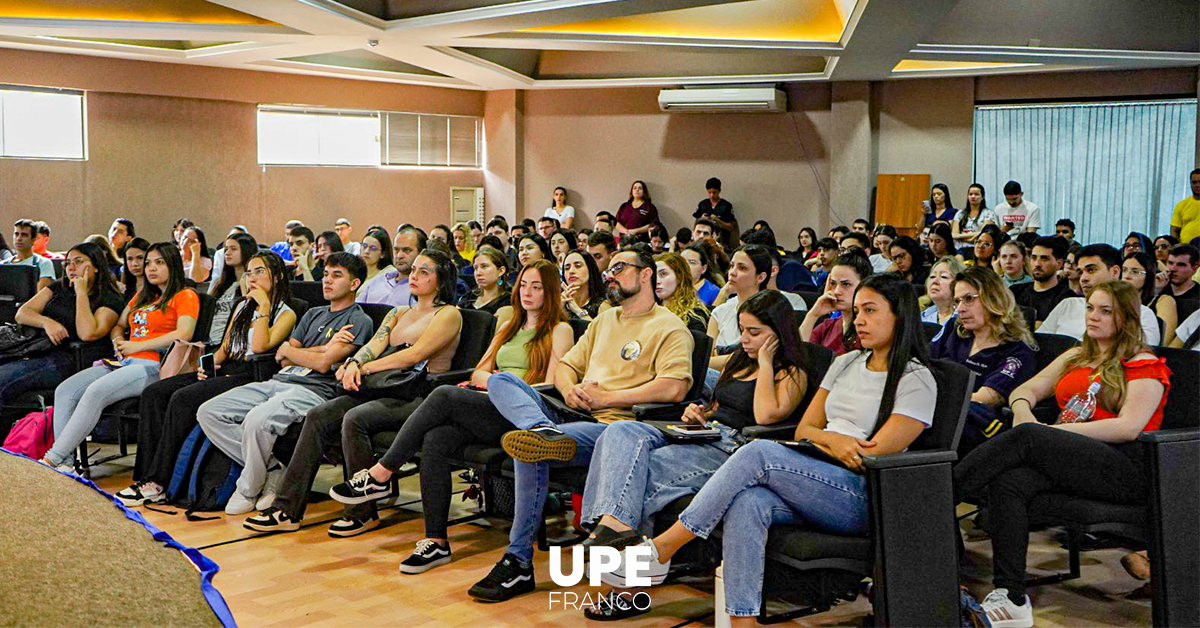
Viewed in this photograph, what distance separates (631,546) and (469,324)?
1813 millimetres

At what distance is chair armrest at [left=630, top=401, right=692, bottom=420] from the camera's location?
374 centimetres

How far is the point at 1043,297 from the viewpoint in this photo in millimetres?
5336

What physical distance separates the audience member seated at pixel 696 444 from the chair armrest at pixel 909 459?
0.65 meters

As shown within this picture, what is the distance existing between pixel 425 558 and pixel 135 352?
2.23 metres

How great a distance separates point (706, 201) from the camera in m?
12.1

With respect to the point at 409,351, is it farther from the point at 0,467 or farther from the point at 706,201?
the point at 706,201

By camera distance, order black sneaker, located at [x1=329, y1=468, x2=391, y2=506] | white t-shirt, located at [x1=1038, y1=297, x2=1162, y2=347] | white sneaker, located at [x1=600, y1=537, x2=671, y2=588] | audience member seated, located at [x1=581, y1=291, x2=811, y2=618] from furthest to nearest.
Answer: white t-shirt, located at [x1=1038, y1=297, x2=1162, y2=347]
black sneaker, located at [x1=329, y1=468, x2=391, y2=506]
audience member seated, located at [x1=581, y1=291, x2=811, y2=618]
white sneaker, located at [x1=600, y1=537, x2=671, y2=588]

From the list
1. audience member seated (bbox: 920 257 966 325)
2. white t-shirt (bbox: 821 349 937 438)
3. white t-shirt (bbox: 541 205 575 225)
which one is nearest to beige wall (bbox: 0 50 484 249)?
white t-shirt (bbox: 541 205 575 225)

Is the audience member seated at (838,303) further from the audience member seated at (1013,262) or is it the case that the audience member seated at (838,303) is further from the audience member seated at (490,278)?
the audience member seated at (1013,262)

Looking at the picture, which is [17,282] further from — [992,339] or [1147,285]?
[1147,285]

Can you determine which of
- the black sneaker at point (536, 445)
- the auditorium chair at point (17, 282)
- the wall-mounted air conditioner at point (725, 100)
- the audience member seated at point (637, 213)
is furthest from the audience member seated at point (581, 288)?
the audience member seated at point (637, 213)

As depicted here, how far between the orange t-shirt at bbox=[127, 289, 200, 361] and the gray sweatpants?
774mm

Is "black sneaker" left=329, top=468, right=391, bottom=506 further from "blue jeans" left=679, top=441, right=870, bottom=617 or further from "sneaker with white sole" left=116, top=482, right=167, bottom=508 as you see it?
"blue jeans" left=679, top=441, right=870, bottom=617

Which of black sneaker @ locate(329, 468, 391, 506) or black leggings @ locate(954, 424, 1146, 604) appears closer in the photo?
black leggings @ locate(954, 424, 1146, 604)
